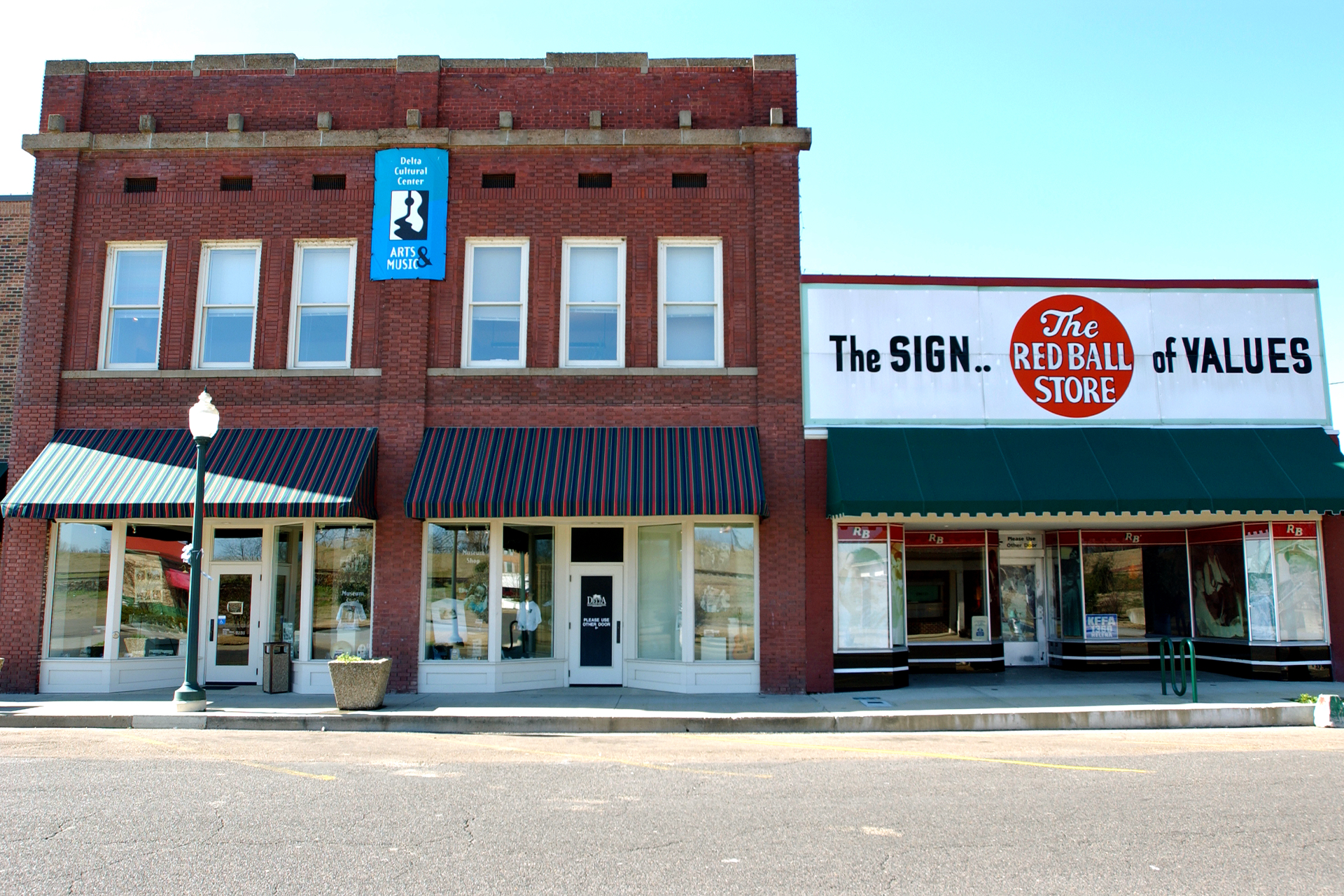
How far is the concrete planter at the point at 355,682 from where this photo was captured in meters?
13.1

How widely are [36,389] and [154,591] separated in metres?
3.84

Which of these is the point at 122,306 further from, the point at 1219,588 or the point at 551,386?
the point at 1219,588

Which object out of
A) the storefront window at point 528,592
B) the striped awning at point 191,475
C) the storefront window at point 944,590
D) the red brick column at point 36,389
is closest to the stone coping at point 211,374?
the red brick column at point 36,389

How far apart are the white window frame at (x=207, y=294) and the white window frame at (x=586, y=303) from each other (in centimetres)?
513

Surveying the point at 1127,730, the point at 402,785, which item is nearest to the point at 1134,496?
the point at 1127,730

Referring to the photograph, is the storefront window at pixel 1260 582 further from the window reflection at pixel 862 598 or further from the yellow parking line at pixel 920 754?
the yellow parking line at pixel 920 754

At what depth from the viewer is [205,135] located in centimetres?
1625

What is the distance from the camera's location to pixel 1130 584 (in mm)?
17969

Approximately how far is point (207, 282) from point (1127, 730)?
51.7 ft

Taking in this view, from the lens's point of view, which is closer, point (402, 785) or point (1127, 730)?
point (402, 785)

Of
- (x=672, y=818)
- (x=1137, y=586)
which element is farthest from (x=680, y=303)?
(x=672, y=818)

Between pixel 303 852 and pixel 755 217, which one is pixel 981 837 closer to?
pixel 303 852

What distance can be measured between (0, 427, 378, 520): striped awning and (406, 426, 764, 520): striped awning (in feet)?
3.58

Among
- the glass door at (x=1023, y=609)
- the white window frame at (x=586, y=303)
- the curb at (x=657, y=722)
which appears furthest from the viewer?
the glass door at (x=1023, y=609)
